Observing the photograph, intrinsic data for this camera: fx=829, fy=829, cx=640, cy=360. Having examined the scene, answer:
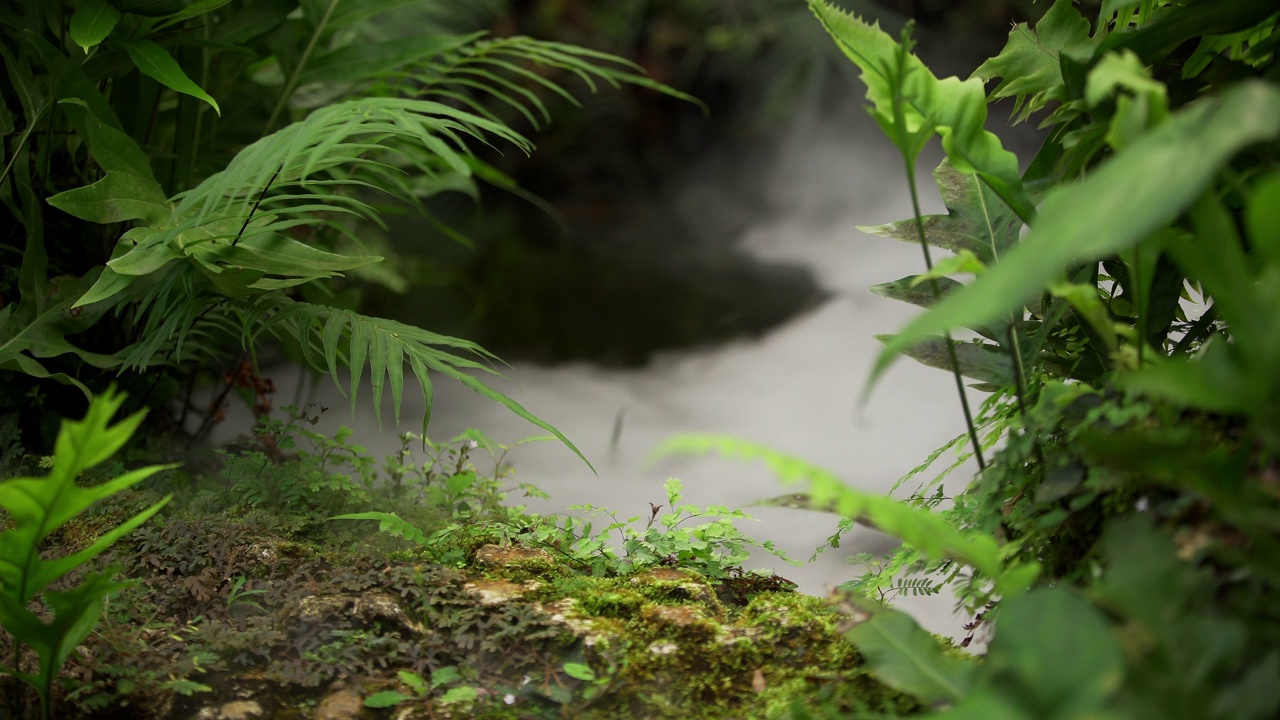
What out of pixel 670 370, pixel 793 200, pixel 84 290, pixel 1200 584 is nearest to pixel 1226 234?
pixel 1200 584

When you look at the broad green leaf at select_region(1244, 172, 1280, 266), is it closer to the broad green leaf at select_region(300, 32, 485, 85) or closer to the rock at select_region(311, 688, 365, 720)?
the rock at select_region(311, 688, 365, 720)

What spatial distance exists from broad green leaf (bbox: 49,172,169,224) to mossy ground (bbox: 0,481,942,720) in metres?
0.36

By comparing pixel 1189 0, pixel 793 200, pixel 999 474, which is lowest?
pixel 999 474

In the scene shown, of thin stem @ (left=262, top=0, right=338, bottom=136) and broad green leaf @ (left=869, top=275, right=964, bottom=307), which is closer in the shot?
broad green leaf @ (left=869, top=275, right=964, bottom=307)

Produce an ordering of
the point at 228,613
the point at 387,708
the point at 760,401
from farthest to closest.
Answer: the point at 760,401
the point at 228,613
the point at 387,708

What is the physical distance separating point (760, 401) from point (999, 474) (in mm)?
1380

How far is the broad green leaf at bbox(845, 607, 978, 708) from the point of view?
1.84 feet

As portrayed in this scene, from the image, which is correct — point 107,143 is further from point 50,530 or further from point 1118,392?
point 1118,392

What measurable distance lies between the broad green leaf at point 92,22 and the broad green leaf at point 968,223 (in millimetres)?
892

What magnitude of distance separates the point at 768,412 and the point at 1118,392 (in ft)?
4.62

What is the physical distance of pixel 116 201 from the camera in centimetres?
95

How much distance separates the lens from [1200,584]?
0.46 metres

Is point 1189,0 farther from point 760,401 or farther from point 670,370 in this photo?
point 670,370

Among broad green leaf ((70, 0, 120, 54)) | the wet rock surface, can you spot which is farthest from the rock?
broad green leaf ((70, 0, 120, 54))
